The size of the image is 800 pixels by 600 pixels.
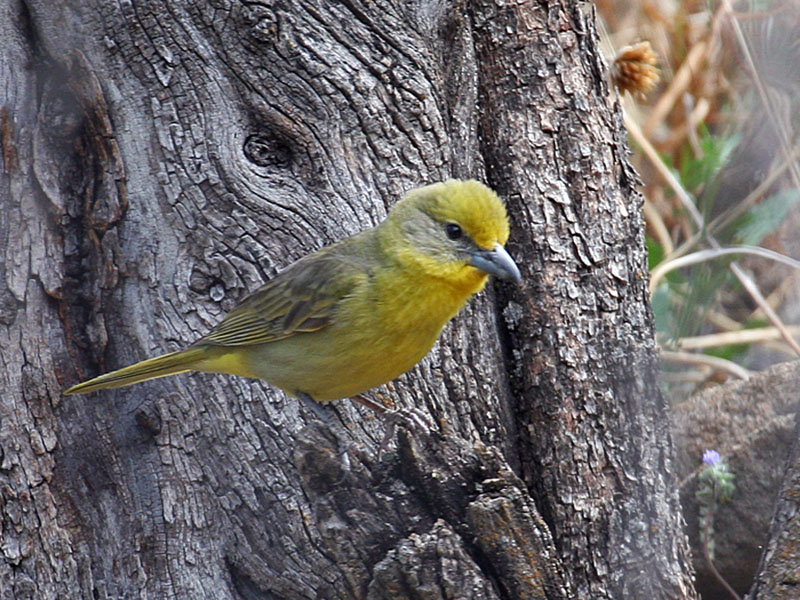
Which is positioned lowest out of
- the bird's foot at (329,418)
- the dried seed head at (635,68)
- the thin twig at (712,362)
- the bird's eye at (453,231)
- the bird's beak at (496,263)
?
the bird's foot at (329,418)

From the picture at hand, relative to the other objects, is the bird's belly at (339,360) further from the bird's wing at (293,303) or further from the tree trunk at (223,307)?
the tree trunk at (223,307)

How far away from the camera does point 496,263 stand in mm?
3471

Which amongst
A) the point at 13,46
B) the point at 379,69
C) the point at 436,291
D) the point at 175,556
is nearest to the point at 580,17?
the point at 379,69

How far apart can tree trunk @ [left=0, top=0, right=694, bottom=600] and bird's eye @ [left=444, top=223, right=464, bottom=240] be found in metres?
0.66

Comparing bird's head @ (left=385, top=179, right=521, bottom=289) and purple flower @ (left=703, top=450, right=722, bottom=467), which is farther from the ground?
bird's head @ (left=385, top=179, right=521, bottom=289)

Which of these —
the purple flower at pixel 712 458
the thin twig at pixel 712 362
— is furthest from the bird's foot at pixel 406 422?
the thin twig at pixel 712 362

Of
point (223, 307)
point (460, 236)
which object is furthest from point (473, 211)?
point (223, 307)

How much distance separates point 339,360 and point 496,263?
72 cm

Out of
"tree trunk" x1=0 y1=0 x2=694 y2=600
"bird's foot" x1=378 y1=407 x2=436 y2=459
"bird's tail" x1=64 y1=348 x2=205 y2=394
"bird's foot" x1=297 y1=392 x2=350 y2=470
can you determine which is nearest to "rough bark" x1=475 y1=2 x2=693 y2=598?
"tree trunk" x1=0 y1=0 x2=694 y2=600

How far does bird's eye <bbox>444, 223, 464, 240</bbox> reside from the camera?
11.6 feet

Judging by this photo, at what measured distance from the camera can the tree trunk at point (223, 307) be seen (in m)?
3.87

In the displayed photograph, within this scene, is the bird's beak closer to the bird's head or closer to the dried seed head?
the bird's head

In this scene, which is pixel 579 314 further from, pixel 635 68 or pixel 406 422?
pixel 635 68

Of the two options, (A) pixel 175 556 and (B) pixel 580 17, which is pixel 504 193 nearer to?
(B) pixel 580 17
